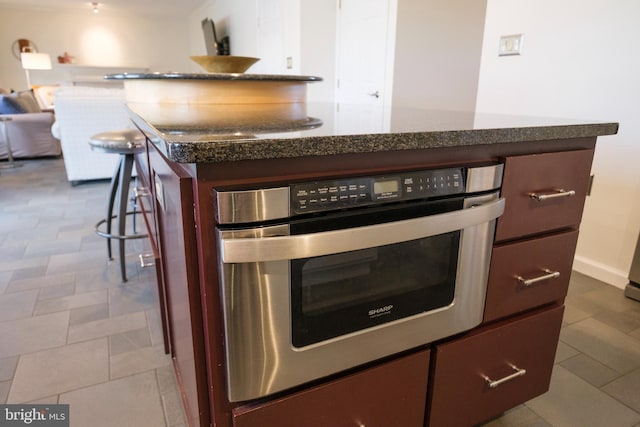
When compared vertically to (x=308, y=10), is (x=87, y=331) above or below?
below

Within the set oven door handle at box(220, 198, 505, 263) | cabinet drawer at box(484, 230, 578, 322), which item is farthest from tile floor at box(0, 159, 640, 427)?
oven door handle at box(220, 198, 505, 263)

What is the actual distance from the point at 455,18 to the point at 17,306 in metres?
3.42

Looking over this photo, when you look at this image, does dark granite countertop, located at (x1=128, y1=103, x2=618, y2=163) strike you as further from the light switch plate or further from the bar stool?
the light switch plate

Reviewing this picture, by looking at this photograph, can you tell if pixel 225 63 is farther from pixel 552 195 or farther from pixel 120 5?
pixel 120 5

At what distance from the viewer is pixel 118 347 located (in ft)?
5.54

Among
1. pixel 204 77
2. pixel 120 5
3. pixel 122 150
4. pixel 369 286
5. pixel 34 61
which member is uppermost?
pixel 120 5

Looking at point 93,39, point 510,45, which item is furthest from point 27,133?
point 510,45

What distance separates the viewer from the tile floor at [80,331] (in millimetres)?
1396

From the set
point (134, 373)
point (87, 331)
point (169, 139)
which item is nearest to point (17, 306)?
point (87, 331)

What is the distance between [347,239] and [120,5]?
8665 millimetres

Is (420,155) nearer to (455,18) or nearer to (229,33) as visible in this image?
(455,18)

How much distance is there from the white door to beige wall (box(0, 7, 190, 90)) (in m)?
6.77

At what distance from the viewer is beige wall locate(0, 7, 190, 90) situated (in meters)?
7.89

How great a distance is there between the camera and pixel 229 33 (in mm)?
6195
